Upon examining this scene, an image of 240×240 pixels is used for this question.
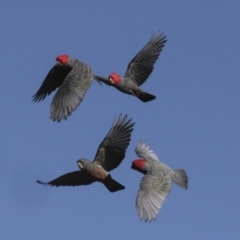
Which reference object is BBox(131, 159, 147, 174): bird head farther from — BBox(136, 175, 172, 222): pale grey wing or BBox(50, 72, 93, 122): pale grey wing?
BBox(50, 72, 93, 122): pale grey wing

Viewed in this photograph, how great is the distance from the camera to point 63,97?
23547mm

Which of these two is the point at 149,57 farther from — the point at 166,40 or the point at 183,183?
the point at 183,183

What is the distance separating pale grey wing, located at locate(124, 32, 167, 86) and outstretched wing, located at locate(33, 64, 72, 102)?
169 cm

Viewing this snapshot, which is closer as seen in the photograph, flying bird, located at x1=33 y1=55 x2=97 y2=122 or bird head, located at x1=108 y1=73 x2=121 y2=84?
flying bird, located at x1=33 y1=55 x2=97 y2=122

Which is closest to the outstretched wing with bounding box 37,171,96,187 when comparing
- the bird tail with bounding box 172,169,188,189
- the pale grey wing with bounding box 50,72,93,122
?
the pale grey wing with bounding box 50,72,93,122

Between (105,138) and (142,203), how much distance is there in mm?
1854

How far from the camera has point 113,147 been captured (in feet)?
78.8

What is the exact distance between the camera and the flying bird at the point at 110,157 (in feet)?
78.2

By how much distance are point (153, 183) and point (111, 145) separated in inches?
54.1

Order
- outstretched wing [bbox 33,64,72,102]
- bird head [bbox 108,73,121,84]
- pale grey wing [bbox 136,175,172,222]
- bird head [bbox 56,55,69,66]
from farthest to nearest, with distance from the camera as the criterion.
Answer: outstretched wing [bbox 33,64,72,102]
bird head [bbox 108,73,121,84]
bird head [bbox 56,55,69,66]
pale grey wing [bbox 136,175,172,222]

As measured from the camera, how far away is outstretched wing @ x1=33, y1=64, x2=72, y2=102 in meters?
25.9

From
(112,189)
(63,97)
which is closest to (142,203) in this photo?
(112,189)

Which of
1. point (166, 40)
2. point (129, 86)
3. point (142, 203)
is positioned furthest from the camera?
point (166, 40)

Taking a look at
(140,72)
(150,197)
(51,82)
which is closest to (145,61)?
(140,72)
